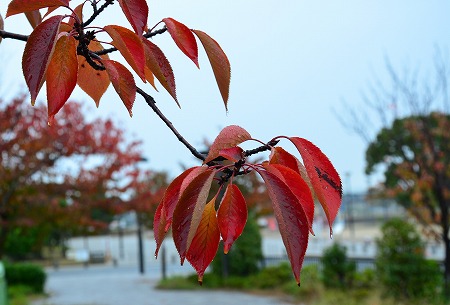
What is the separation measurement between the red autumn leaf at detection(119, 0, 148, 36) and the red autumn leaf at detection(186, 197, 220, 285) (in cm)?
18

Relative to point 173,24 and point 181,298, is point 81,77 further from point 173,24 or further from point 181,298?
point 181,298

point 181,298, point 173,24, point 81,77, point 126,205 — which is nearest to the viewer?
point 173,24

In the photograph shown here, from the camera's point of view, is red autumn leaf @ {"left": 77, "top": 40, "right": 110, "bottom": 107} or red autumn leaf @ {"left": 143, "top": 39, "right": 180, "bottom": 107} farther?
red autumn leaf @ {"left": 77, "top": 40, "right": 110, "bottom": 107}

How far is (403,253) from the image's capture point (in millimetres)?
10734

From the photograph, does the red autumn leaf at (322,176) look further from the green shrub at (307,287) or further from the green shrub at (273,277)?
the green shrub at (273,277)

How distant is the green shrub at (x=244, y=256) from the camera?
16283 millimetres

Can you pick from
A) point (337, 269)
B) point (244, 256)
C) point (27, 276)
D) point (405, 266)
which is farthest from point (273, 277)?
point (27, 276)

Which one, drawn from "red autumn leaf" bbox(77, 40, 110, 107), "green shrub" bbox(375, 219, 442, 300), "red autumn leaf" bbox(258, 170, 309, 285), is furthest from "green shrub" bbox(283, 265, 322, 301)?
→ "red autumn leaf" bbox(258, 170, 309, 285)

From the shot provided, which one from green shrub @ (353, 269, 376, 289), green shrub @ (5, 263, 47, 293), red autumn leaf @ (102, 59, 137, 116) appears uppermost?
red autumn leaf @ (102, 59, 137, 116)

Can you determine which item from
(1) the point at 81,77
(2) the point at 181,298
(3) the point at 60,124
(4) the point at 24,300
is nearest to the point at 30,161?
(3) the point at 60,124

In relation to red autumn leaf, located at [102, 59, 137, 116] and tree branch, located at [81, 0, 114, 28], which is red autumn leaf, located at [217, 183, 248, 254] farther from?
tree branch, located at [81, 0, 114, 28]

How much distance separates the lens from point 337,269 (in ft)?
42.4

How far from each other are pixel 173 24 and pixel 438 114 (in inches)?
428

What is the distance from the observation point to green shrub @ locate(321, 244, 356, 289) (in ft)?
42.1
